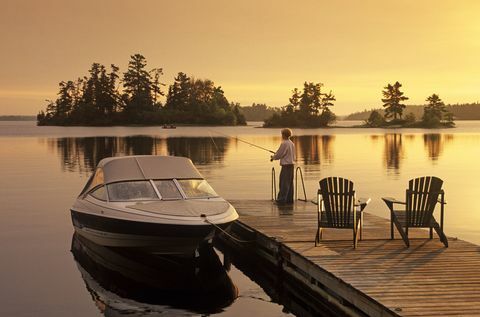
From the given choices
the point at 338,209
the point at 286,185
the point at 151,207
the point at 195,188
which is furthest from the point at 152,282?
the point at 286,185

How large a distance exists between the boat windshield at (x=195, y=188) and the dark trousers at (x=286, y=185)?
353cm

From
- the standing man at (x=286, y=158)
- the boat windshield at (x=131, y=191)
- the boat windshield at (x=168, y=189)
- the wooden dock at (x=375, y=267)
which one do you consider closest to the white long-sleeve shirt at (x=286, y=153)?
the standing man at (x=286, y=158)

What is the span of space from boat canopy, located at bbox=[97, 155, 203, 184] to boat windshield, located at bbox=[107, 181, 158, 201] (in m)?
0.18

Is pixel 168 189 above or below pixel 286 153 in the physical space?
below

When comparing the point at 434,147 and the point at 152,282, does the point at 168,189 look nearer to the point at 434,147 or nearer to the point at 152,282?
the point at 152,282

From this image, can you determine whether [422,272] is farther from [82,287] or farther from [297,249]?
[82,287]

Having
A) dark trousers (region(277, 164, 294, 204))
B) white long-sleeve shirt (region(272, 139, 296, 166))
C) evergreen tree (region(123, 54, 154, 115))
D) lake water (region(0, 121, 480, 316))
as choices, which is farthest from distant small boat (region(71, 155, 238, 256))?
evergreen tree (region(123, 54, 154, 115))

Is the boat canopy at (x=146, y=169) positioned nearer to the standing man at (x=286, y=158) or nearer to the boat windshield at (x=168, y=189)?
the boat windshield at (x=168, y=189)

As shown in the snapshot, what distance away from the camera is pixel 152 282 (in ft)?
49.9

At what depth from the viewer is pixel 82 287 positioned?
15078 millimetres

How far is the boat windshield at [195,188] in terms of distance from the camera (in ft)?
53.4

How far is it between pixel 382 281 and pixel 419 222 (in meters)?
3.02

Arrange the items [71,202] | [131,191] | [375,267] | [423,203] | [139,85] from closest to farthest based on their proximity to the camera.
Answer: [375,267], [423,203], [131,191], [71,202], [139,85]

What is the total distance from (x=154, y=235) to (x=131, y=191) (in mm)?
1981
